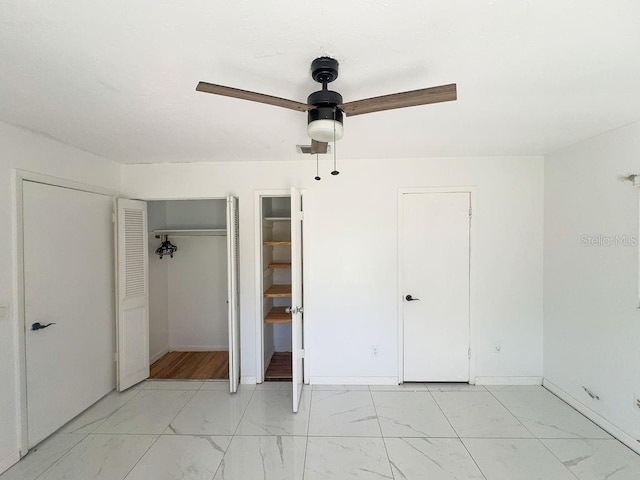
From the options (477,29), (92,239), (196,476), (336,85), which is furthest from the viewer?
(92,239)

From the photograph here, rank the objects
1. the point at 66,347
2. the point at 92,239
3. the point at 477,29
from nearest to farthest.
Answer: the point at 477,29
the point at 66,347
the point at 92,239

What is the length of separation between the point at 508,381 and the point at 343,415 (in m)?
1.84

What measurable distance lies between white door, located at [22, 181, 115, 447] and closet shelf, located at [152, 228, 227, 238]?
2.83 ft

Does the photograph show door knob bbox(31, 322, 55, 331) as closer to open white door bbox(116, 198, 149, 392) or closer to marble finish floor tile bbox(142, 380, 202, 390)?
open white door bbox(116, 198, 149, 392)

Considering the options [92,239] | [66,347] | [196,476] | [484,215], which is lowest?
[196,476]

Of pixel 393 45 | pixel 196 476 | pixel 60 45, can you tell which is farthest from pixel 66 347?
pixel 393 45

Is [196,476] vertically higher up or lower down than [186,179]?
lower down

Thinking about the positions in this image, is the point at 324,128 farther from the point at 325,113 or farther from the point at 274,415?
the point at 274,415

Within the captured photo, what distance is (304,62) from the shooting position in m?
1.34

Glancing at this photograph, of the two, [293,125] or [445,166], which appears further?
[445,166]

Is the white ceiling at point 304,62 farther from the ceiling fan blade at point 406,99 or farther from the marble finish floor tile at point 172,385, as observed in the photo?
the marble finish floor tile at point 172,385

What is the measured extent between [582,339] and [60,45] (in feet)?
13.1

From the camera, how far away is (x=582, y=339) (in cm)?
248

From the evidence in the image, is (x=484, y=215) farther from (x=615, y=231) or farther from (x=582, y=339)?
(x=582, y=339)
